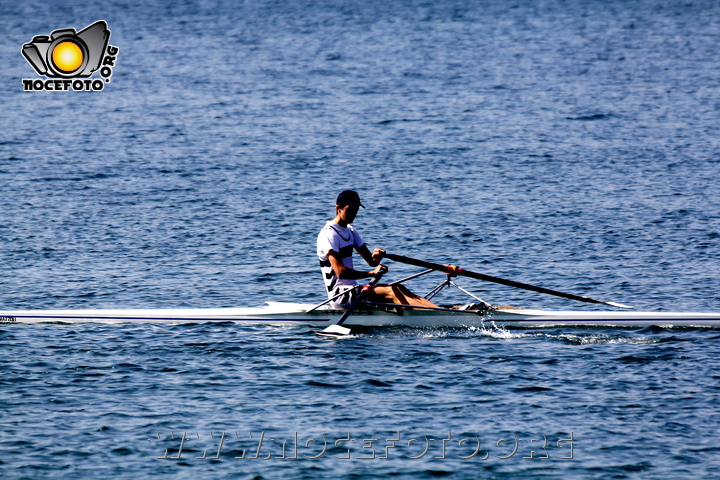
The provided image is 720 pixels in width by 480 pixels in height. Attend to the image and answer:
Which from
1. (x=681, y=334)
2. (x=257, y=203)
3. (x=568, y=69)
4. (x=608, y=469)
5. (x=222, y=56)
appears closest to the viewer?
(x=608, y=469)

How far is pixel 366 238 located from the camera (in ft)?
70.5

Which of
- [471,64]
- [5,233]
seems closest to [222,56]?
[471,64]

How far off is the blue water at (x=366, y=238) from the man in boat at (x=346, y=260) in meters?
0.59

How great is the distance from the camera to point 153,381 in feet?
40.6

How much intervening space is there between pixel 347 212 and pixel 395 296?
1.50 metres

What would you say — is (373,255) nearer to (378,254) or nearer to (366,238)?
(378,254)

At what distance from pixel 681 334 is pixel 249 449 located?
688 cm

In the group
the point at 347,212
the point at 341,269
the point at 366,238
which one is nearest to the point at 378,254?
the point at 341,269

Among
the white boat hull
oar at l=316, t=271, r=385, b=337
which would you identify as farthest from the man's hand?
the white boat hull

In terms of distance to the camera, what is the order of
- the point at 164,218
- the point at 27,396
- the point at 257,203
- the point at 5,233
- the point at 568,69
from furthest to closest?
the point at 568,69 → the point at 257,203 → the point at 164,218 → the point at 5,233 → the point at 27,396

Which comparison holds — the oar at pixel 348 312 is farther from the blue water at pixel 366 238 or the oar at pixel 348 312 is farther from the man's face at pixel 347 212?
the man's face at pixel 347 212

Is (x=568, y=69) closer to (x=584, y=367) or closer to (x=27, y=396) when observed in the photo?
(x=584, y=367)

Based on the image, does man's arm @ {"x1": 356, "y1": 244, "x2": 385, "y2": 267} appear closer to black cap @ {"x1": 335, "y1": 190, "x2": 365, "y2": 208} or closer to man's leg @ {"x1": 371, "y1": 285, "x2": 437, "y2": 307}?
man's leg @ {"x1": 371, "y1": 285, "x2": 437, "y2": 307}

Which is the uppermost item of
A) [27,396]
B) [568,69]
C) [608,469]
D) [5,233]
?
[568,69]
